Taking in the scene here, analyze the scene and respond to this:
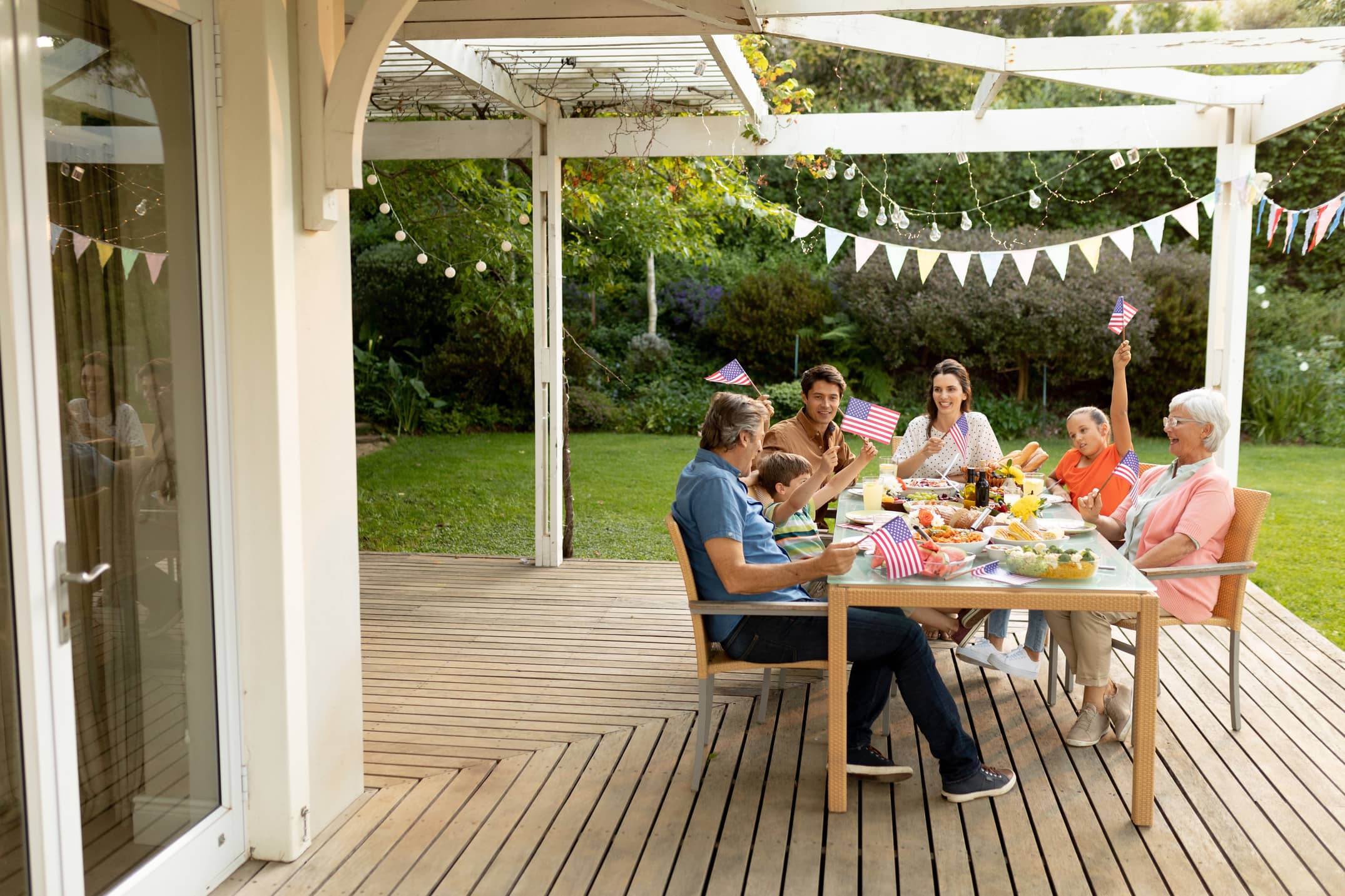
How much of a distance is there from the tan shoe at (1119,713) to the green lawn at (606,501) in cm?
272

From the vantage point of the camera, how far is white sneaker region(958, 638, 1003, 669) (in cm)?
396

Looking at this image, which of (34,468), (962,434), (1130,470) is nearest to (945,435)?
(962,434)

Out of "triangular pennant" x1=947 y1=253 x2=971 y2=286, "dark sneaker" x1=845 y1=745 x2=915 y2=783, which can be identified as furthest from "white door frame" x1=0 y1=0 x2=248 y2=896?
"triangular pennant" x1=947 y1=253 x2=971 y2=286

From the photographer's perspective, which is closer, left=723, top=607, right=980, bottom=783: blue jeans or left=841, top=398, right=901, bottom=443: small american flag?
left=723, top=607, right=980, bottom=783: blue jeans

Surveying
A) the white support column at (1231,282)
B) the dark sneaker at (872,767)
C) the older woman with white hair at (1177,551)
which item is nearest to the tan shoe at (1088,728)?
the older woman with white hair at (1177,551)

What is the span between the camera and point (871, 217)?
12.8 m

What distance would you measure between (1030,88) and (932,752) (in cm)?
1331

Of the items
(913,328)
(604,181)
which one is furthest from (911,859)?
(913,328)

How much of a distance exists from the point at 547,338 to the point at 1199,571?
372cm

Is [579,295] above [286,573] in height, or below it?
above

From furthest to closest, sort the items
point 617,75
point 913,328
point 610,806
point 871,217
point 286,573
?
point 871,217 < point 913,328 < point 617,75 < point 610,806 < point 286,573

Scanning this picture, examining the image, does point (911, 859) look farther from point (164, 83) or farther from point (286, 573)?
point (164, 83)

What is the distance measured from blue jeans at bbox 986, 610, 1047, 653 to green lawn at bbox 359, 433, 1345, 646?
2556mm

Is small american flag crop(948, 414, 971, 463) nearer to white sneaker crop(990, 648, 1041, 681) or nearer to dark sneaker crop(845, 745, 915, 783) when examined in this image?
white sneaker crop(990, 648, 1041, 681)
